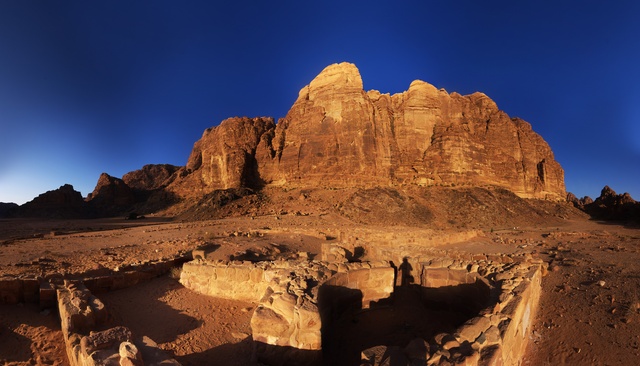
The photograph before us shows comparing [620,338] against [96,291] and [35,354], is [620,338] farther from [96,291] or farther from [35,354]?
[96,291]

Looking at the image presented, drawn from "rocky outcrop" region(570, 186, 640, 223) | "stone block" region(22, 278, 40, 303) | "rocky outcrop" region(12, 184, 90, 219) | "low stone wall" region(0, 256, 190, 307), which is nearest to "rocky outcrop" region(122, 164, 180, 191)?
"rocky outcrop" region(12, 184, 90, 219)

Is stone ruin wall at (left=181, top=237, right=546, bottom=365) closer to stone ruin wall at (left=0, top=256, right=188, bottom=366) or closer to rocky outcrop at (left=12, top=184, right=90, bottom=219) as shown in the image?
stone ruin wall at (left=0, top=256, right=188, bottom=366)

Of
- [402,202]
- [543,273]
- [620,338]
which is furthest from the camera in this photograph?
[402,202]

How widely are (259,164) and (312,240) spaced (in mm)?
38618

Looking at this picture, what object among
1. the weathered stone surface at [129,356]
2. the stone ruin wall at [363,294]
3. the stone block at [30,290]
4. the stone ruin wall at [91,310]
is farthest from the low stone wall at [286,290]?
the stone block at [30,290]

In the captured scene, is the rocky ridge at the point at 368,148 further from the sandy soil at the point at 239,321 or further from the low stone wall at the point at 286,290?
the low stone wall at the point at 286,290

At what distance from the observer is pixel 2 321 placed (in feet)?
21.2

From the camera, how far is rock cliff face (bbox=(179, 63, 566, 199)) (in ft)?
162

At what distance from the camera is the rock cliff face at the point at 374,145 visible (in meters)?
49.3

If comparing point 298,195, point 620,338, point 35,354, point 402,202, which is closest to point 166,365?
point 35,354

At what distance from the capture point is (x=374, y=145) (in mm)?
49875

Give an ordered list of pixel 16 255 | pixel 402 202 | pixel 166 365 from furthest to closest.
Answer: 1. pixel 402 202
2. pixel 16 255
3. pixel 166 365

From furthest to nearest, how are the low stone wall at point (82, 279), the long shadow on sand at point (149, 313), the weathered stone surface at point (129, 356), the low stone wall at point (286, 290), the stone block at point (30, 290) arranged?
the stone block at point (30, 290)
the low stone wall at point (82, 279)
the long shadow on sand at point (149, 313)
the low stone wall at point (286, 290)
the weathered stone surface at point (129, 356)

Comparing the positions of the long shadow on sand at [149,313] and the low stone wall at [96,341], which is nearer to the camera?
the low stone wall at [96,341]
